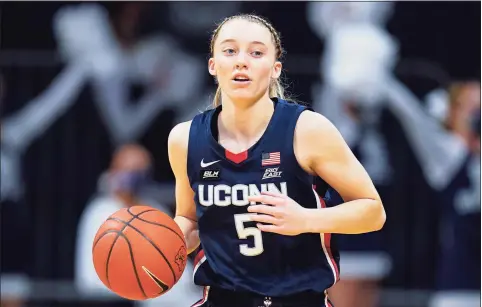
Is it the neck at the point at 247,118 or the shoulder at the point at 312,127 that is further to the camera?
the neck at the point at 247,118

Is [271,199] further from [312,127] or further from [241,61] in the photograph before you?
[241,61]

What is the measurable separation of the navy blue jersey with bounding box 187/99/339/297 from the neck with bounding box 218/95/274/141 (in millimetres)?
56

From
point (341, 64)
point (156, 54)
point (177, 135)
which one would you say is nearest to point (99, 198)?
point (156, 54)

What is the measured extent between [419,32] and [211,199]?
5.34 metres

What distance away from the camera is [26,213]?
9234mm

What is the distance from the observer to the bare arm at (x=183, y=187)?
506cm

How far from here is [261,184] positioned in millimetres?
4789

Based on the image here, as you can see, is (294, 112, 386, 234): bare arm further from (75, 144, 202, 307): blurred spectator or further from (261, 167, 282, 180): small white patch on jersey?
(75, 144, 202, 307): blurred spectator

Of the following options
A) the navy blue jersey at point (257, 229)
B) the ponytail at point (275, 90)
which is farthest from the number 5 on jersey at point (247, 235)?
the ponytail at point (275, 90)

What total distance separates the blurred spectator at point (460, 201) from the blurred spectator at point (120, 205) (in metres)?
2.05

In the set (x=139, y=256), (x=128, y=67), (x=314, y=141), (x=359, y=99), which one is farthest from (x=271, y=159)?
(x=128, y=67)

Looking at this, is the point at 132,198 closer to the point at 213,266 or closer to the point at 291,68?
the point at 291,68

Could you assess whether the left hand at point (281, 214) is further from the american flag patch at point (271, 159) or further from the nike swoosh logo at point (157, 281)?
the nike swoosh logo at point (157, 281)

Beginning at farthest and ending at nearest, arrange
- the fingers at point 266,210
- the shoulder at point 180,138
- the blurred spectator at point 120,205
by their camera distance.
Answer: the blurred spectator at point 120,205 → the shoulder at point 180,138 → the fingers at point 266,210
